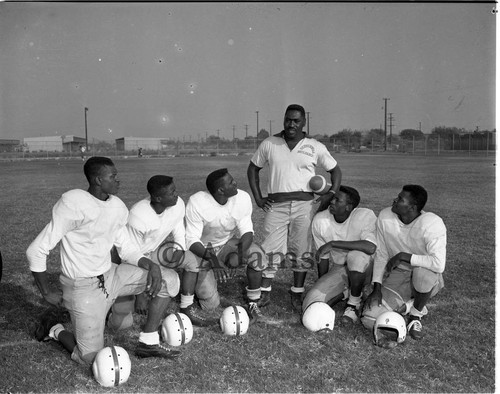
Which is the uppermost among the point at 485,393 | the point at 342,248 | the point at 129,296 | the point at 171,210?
the point at 171,210

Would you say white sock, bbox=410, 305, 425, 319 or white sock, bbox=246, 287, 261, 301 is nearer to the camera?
white sock, bbox=410, 305, 425, 319

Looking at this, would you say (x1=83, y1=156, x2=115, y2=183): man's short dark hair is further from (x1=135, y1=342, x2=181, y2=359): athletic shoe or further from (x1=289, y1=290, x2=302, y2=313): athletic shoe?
(x1=289, y1=290, x2=302, y2=313): athletic shoe

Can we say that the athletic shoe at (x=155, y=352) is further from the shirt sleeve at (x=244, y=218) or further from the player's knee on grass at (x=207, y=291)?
the shirt sleeve at (x=244, y=218)

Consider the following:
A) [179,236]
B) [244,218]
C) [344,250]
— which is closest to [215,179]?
[244,218]

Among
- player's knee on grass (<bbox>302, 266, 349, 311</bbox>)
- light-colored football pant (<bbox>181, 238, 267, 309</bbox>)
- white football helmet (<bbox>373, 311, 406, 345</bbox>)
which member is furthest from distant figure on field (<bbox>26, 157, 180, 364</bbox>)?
white football helmet (<bbox>373, 311, 406, 345</bbox>)

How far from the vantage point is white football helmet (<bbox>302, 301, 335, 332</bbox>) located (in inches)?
195

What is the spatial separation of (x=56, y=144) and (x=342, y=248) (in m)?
56.6

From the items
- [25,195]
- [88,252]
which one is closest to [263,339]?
[88,252]

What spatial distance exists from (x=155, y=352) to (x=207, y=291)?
129 centimetres

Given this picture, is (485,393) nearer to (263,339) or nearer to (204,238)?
(263,339)

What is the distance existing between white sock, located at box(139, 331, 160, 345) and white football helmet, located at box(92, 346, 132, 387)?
0.41m

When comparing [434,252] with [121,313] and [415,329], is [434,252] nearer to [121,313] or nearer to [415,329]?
[415,329]

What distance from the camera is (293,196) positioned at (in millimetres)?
5984

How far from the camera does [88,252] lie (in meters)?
4.37
